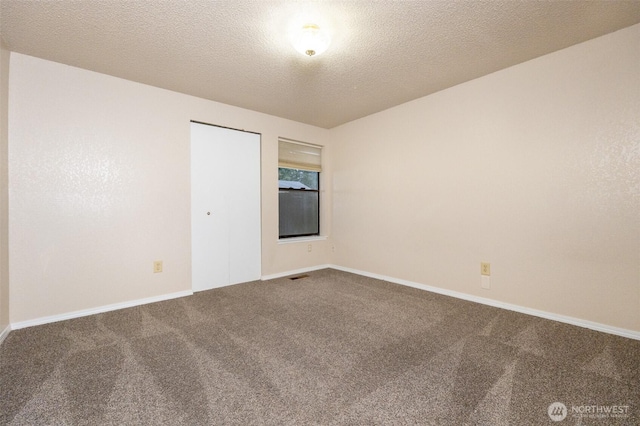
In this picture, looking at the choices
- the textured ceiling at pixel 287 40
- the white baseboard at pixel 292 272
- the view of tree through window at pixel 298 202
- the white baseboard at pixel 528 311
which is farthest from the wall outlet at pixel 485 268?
the view of tree through window at pixel 298 202

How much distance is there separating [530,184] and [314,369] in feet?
8.13

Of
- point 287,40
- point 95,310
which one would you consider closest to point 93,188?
point 95,310

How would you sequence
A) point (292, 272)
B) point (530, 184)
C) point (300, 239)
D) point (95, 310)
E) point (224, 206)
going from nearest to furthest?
point (530, 184) → point (95, 310) → point (224, 206) → point (292, 272) → point (300, 239)

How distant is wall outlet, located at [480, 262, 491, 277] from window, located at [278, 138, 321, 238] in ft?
8.47

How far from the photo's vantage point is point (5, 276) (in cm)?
228

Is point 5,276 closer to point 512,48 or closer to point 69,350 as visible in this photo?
point 69,350

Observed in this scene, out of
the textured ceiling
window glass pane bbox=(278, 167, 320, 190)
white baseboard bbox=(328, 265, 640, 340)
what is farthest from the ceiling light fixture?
white baseboard bbox=(328, 265, 640, 340)

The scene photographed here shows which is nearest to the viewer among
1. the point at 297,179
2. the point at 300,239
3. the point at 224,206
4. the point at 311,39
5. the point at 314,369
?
the point at 314,369

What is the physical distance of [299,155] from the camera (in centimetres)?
452

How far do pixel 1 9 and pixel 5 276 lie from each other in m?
1.96

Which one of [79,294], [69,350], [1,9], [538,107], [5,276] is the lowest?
[69,350]

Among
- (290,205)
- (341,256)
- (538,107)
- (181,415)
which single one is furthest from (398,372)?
(290,205)

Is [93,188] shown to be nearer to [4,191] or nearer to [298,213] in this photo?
[4,191]

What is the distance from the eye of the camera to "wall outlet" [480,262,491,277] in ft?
9.45
